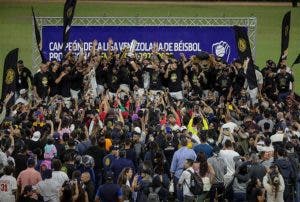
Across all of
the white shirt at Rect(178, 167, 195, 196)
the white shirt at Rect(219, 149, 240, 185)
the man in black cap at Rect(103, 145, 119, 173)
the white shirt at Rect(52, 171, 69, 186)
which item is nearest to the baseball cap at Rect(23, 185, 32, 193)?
the white shirt at Rect(52, 171, 69, 186)

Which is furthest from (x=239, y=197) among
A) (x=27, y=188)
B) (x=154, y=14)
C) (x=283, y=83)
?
(x=154, y=14)

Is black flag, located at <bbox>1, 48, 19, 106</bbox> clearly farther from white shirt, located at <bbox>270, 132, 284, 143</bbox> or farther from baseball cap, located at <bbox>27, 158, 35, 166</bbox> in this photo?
white shirt, located at <bbox>270, 132, 284, 143</bbox>

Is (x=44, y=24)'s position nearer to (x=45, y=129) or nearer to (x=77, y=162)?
(x=45, y=129)

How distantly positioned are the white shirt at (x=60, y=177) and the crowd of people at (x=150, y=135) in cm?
2

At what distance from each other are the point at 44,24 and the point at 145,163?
1452cm

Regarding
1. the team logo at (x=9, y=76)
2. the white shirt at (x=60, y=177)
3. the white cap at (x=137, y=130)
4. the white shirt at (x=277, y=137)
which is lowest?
the white shirt at (x=60, y=177)

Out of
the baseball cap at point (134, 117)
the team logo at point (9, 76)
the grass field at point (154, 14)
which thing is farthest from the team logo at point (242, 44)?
the grass field at point (154, 14)

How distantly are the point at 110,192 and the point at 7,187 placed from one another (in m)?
1.76

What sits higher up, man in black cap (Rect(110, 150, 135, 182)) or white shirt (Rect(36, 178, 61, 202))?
man in black cap (Rect(110, 150, 135, 182))

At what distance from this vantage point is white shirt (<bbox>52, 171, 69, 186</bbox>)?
→ 15.3 meters

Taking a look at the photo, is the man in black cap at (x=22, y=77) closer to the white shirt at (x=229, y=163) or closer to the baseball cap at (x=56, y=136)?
the baseball cap at (x=56, y=136)

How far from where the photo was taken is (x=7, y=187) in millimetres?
15219

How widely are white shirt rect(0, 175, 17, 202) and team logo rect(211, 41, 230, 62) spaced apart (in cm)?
1515

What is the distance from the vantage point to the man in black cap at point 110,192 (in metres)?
14.8
